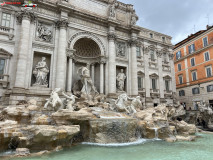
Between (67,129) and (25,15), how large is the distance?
40.3 ft

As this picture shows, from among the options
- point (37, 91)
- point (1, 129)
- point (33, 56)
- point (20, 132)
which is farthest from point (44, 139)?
point (33, 56)

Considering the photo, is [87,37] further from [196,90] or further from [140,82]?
[196,90]

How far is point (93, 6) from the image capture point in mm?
19594

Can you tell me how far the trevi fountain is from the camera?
7.48 m

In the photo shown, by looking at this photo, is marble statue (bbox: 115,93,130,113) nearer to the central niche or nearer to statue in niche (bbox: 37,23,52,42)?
the central niche

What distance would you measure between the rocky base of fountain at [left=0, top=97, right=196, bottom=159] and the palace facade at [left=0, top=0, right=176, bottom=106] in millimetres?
3387

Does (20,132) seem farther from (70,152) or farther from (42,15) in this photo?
(42,15)

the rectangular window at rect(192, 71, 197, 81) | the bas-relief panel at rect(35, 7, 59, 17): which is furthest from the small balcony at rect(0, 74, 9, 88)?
the rectangular window at rect(192, 71, 197, 81)

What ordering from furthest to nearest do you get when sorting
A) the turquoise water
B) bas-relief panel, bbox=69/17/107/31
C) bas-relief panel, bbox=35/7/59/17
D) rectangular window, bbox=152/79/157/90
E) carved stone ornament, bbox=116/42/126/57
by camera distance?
rectangular window, bbox=152/79/157/90, carved stone ornament, bbox=116/42/126/57, bas-relief panel, bbox=69/17/107/31, bas-relief panel, bbox=35/7/59/17, the turquoise water

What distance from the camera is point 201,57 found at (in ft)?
83.9

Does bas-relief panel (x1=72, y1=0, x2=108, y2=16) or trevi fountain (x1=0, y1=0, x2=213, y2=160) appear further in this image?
bas-relief panel (x1=72, y1=0, x2=108, y2=16)

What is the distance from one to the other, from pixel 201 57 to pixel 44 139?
26.6m

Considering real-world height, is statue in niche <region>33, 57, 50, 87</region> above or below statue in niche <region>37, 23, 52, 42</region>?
below

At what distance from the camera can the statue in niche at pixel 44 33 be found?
15766mm
